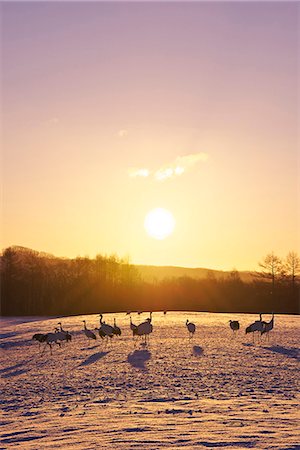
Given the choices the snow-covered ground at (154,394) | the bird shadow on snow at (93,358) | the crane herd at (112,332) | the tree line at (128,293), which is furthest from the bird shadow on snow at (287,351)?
the tree line at (128,293)

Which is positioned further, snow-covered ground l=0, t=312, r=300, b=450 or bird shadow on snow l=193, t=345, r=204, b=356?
bird shadow on snow l=193, t=345, r=204, b=356

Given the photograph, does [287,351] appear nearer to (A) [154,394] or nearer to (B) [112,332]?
(B) [112,332]

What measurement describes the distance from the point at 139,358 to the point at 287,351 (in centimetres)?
843

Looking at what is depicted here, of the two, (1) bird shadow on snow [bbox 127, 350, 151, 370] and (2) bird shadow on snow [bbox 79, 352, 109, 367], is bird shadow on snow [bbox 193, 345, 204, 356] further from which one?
(2) bird shadow on snow [bbox 79, 352, 109, 367]

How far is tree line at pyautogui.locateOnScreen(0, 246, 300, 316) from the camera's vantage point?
87.4 metres

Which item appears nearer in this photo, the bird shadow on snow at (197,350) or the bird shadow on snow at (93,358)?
the bird shadow on snow at (93,358)

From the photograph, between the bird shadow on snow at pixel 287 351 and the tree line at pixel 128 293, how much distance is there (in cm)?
5400

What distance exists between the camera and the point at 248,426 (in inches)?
515

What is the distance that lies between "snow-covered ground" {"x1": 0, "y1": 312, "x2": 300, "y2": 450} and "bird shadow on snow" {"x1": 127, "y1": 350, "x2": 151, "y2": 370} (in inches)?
2.0

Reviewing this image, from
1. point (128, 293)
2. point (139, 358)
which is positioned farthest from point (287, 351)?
point (128, 293)

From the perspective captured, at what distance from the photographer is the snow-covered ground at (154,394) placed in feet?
40.7

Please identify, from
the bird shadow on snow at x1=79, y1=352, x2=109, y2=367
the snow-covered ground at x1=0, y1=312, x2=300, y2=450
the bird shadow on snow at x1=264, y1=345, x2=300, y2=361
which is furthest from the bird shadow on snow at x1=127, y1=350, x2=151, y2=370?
the bird shadow on snow at x1=264, y1=345, x2=300, y2=361

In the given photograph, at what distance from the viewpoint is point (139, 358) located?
24.6 meters

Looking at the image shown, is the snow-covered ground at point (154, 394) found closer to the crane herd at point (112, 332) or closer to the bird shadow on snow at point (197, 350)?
the bird shadow on snow at point (197, 350)
